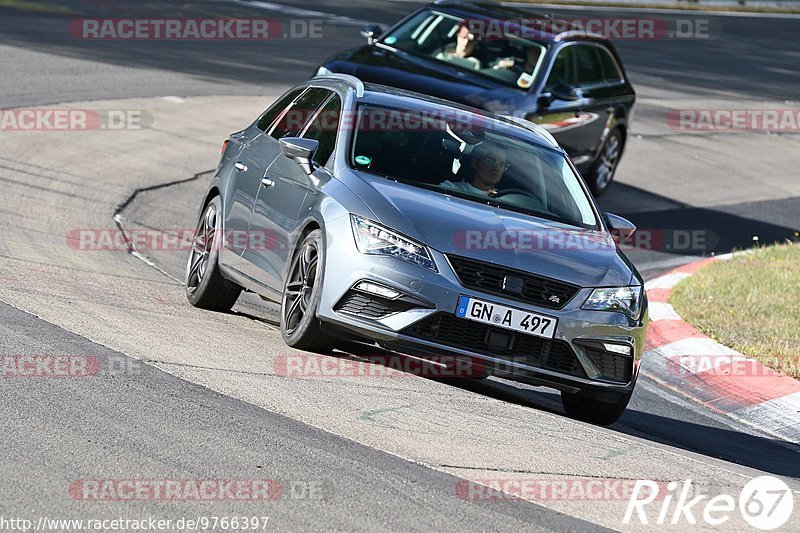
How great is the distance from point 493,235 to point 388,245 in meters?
0.60

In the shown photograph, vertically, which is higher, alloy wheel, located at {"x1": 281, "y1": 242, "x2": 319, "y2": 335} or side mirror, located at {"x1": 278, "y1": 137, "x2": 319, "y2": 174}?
side mirror, located at {"x1": 278, "y1": 137, "x2": 319, "y2": 174}

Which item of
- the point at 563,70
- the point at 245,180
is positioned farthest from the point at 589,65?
the point at 245,180

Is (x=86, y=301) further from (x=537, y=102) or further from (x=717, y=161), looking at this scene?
(x=717, y=161)

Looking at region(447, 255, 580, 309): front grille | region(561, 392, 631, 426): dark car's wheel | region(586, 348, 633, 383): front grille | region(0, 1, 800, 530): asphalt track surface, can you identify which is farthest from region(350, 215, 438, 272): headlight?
region(561, 392, 631, 426): dark car's wheel

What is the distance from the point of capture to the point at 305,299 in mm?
7777

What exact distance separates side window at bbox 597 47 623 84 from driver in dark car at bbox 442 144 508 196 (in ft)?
28.4

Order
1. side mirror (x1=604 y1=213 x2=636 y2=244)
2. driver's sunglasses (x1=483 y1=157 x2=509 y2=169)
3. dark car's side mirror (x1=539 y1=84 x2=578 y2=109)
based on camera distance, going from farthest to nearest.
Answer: dark car's side mirror (x1=539 y1=84 x2=578 y2=109), side mirror (x1=604 y1=213 x2=636 y2=244), driver's sunglasses (x1=483 y1=157 x2=509 y2=169)

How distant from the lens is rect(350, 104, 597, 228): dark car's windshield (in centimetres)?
834

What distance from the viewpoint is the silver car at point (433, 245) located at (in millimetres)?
7328

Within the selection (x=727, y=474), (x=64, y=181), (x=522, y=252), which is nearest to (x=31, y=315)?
(x=522, y=252)

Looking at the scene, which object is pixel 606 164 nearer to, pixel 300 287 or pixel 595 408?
pixel 595 408

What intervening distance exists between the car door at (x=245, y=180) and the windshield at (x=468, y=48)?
5.44 metres

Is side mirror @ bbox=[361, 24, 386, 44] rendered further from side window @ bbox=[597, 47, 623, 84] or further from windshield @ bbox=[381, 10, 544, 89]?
side window @ bbox=[597, 47, 623, 84]

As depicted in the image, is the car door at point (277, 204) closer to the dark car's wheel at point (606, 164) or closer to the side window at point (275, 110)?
the side window at point (275, 110)
